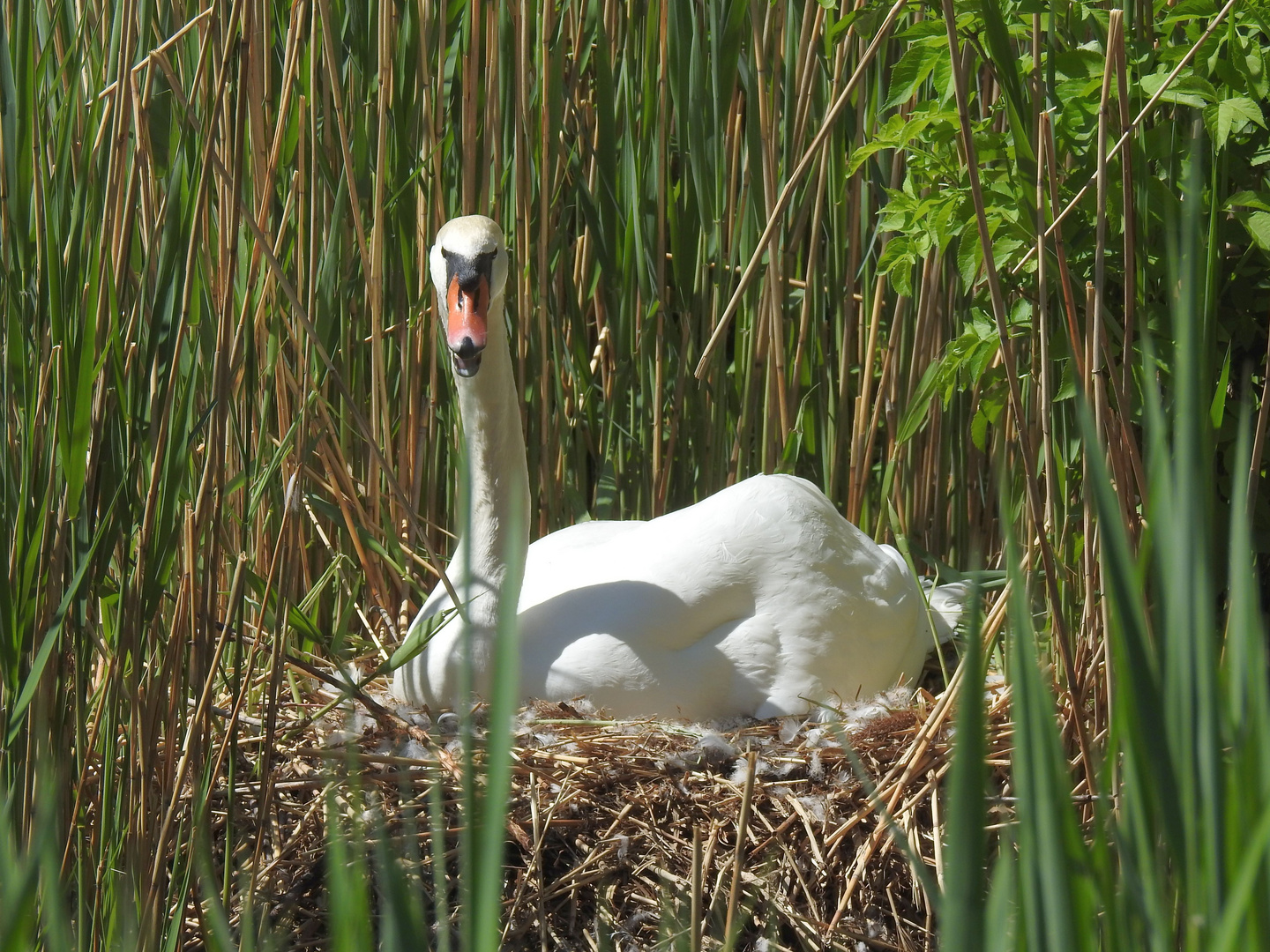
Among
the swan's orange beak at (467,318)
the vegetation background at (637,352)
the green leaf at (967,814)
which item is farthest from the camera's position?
the swan's orange beak at (467,318)

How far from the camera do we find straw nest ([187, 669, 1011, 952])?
2.06 meters

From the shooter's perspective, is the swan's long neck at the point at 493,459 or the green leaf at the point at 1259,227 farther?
the swan's long neck at the point at 493,459

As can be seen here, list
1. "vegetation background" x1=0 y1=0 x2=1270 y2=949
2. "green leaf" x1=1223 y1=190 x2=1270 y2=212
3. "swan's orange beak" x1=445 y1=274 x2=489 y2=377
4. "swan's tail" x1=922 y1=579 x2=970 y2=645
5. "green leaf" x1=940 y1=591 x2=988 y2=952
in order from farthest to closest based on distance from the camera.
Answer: "swan's tail" x1=922 y1=579 x2=970 y2=645 < "swan's orange beak" x1=445 y1=274 x2=489 y2=377 < "green leaf" x1=1223 y1=190 x2=1270 y2=212 < "vegetation background" x1=0 y1=0 x2=1270 y2=949 < "green leaf" x1=940 y1=591 x2=988 y2=952

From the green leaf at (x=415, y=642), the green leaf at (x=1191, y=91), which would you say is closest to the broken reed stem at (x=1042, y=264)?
the green leaf at (x=1191, y=91)

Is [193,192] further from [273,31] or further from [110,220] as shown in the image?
[273,31]

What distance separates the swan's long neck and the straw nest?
373 mm

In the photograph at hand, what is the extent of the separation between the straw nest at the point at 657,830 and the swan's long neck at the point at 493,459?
1.22ft

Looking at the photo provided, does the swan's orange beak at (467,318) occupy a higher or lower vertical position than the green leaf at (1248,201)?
lower

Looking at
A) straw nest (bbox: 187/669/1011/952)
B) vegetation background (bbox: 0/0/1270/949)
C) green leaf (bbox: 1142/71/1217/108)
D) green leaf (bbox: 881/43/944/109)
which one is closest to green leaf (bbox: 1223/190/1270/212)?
vegetation background (bbox: 0/0/1270/949)

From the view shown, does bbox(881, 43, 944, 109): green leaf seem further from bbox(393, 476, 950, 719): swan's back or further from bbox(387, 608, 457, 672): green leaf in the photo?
bbox(387, 608, 457, 672): green leaf

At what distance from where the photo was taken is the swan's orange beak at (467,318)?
2.19 metres

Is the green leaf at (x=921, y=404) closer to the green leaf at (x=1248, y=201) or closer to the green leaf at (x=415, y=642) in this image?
the green leaf at (x=1248, y=201)

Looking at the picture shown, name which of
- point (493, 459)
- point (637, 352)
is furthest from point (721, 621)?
point (637, 352)

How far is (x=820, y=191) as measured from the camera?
9.25 ft
